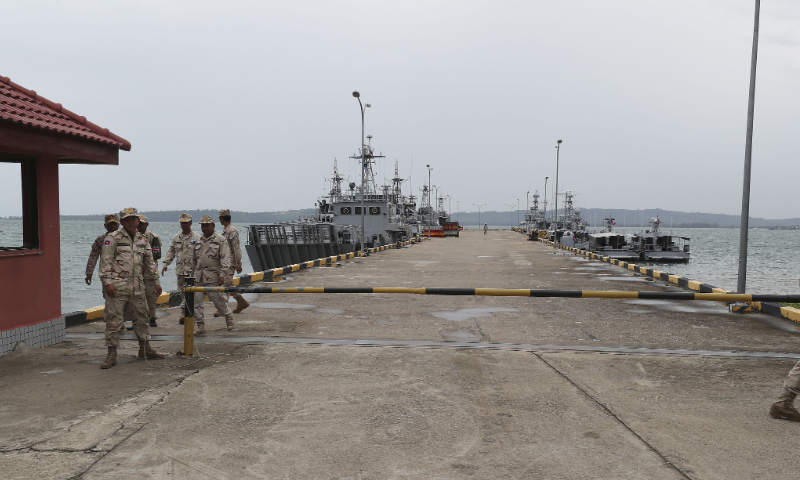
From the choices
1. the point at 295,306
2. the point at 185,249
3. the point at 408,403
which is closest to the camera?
the point at 408,403

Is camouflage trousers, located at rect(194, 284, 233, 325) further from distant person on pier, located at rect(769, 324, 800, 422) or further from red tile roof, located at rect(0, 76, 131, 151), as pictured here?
distant person on pier, located at rect(769, 324, 800, 422)

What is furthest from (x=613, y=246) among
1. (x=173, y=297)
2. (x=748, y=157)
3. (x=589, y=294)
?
(x=589, y=294)

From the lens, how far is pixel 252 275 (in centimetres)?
1442

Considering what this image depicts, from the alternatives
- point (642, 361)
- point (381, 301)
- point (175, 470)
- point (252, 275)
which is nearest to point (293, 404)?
point (175, 470)

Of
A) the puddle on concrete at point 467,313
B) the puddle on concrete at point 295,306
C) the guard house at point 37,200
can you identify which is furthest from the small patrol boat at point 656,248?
the guard house at point 37,200

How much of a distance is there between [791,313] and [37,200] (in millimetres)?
11439

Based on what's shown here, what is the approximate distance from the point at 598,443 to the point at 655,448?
1.26ft

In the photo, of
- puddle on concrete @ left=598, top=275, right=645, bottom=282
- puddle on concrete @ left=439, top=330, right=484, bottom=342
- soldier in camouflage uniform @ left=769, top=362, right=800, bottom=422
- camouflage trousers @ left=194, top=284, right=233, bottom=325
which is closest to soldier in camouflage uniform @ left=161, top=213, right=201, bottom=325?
camouflage trousers @ left=194, top=284, right=233, bottom=325

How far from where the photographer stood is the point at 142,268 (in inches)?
266

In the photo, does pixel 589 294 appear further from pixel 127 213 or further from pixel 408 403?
pixel 127 213

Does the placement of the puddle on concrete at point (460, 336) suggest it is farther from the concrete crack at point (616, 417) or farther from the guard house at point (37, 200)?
the guard house at point (37, 200)

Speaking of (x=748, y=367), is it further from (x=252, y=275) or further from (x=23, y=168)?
(x=252, y=275)

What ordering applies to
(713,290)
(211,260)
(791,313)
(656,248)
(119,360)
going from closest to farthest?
(119,360)
(211,260)
(791,313)
(713,290)
(656,248)

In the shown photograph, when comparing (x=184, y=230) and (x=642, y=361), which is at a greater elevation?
(x=184, y=230)
